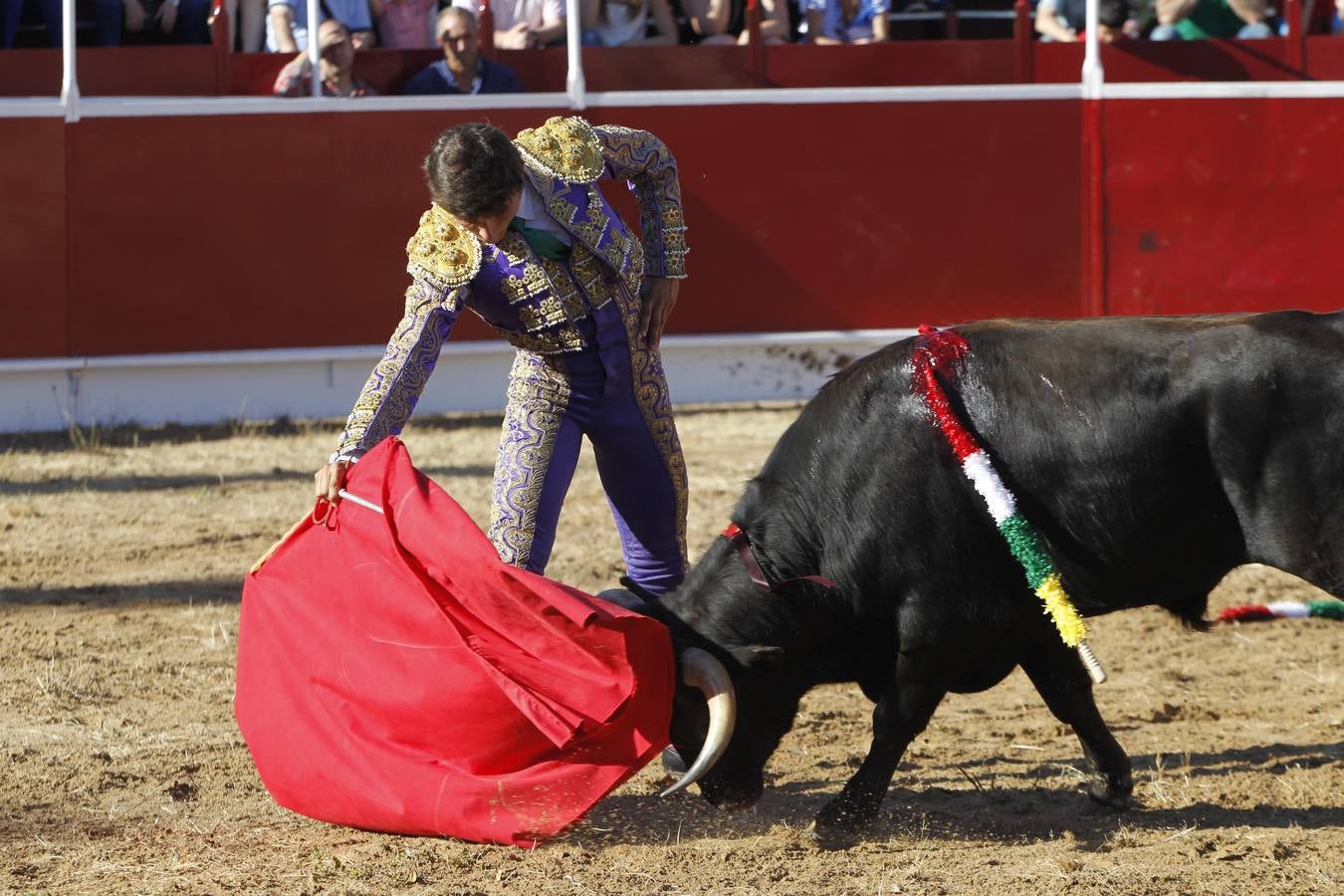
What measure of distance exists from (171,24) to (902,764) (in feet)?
17.7

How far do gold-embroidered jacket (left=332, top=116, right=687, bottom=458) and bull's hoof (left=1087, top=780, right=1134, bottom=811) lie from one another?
131 centimetres

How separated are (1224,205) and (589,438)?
18.1ft

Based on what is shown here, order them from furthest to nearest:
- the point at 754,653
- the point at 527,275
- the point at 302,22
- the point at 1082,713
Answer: the point at 302,22 < the point at 1082,713 < the point at 527,275 < the point at 754,653

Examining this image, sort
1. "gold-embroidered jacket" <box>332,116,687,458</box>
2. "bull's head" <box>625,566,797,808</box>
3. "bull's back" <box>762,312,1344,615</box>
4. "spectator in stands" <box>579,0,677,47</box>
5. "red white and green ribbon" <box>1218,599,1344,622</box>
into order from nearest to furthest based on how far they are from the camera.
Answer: "bull's back" <box>762,312,1344,615</box> < "bull's head" <box>625,566,797,808</box> < "gold-embroidered jacket" <box>332,116,687,458</box> < "red white and green ribbon" <box>1218,599,1344,622</box> < "spectator in stands" <box>579,0,677,47</box>

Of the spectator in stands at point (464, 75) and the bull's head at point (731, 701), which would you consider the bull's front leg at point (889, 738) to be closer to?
the bull's head at point (731, 701)

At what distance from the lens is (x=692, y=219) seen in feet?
26.2

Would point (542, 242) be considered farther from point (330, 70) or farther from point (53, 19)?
point (53, 19)

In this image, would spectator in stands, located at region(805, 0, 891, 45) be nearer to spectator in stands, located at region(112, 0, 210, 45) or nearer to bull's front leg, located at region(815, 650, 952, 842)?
spectator in stands, located at region(112, 0, 210, 45)

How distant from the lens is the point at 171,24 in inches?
303

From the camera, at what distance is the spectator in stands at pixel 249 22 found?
7688 mm

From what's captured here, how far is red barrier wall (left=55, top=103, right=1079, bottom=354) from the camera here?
25.1 ft

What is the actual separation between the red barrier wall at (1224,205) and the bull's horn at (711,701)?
5.49 m

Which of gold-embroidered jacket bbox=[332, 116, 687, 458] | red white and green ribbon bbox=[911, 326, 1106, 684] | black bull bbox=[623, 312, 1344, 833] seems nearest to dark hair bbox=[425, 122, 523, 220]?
gold-embroidered jacket bbox=[332, 116, 687, 458]

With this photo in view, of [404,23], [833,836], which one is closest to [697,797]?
[833,836]
